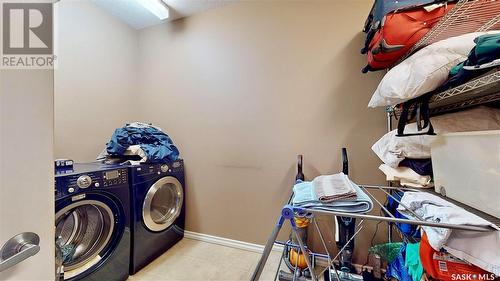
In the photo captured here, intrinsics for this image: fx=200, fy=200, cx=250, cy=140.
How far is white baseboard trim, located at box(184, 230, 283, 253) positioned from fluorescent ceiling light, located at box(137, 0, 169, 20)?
94.7 inches

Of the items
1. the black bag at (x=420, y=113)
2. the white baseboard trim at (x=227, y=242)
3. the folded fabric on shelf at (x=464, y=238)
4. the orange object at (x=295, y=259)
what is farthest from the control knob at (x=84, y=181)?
the black bag at (x=420, y=113)

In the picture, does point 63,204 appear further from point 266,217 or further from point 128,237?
point 266,217

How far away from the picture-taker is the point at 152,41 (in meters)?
2.47

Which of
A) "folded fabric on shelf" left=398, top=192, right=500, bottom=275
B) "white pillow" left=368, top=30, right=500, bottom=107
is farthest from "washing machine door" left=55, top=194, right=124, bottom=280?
"white pillow" left=368, top=30, right=500, bottom=107

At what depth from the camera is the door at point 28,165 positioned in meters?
0.42

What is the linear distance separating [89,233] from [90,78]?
151cm

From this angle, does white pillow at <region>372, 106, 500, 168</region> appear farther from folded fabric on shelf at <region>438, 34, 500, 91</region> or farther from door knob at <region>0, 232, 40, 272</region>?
door knob at <region>0, 232, 40, 272</region>

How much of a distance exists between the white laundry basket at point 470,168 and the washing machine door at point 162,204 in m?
1.96

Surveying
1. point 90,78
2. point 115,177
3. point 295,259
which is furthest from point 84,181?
point 295,259

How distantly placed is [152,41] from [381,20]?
2.42m

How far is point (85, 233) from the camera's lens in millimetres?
1446

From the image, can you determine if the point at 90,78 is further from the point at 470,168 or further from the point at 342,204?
the point at 470,168

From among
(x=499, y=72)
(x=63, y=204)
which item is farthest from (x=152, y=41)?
(x=499, y=72)

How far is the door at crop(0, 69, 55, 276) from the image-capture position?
42 centimetres
